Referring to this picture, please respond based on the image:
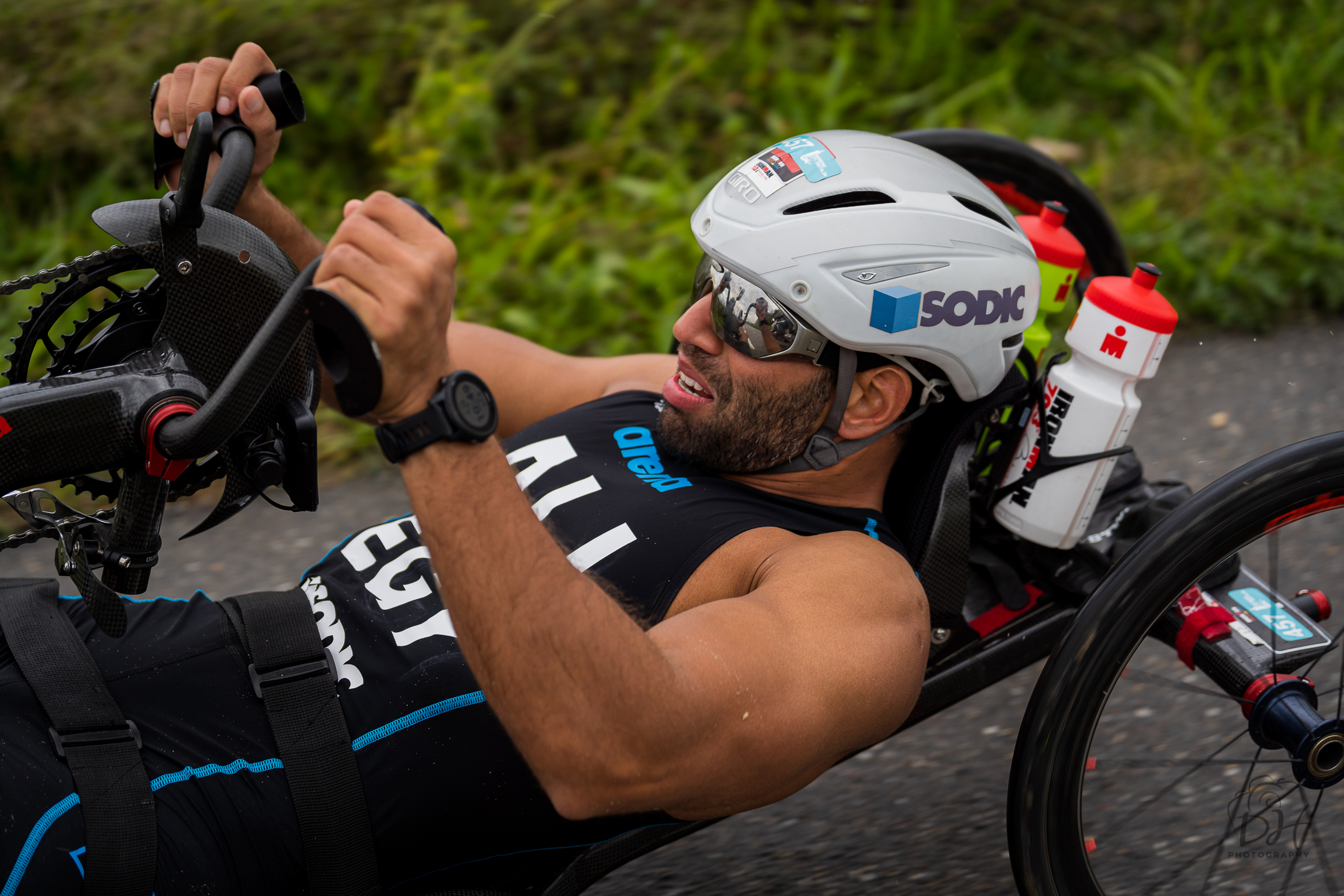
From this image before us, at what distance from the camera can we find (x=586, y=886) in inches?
84.7

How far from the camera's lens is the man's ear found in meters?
2.37

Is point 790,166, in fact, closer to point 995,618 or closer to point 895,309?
point 895,309

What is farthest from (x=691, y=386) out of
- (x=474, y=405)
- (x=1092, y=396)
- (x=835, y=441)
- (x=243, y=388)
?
(x=243, y=388)

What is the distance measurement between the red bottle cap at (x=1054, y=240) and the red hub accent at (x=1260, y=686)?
94 centimetres

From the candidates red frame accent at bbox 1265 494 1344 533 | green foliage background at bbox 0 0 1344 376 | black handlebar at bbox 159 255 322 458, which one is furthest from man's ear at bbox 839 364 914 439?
green foliage background at bbox 0 0 1344 376

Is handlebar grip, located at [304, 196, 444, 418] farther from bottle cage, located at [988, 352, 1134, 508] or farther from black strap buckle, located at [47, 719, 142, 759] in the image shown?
bottle cage, located at [988, 352, 1134, 508]

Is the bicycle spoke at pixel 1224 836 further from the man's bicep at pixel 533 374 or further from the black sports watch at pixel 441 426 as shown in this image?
the black sports watch at pixel 441 426

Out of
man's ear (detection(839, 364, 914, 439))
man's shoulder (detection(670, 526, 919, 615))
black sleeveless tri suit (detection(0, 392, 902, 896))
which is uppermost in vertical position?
man's ear (detection(839, 364, 914, 439))

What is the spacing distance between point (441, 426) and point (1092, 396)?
1295mm

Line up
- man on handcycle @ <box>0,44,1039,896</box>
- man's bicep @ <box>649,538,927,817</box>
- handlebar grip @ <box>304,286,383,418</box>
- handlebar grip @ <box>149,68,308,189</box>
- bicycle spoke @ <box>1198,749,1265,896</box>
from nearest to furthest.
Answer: handlebar grip @ <box>304,286,383,418</box> < man on handcycle @ <box>0,44,1039,896</box> < man's bicep @ <box>649,538,927,817</box> < handlebar grip @ <box>149,68,308,189</box> < bicycle spoke @ <box>1198,749,1265,896</box>

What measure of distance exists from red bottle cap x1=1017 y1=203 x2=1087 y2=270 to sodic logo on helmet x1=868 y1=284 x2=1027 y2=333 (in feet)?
1.32

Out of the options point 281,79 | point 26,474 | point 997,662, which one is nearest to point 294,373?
point 26,474

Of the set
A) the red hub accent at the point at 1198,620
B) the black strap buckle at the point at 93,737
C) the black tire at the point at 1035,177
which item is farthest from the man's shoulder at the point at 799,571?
the black tire at the point at 1035,177

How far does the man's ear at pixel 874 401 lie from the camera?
7.77 ft
